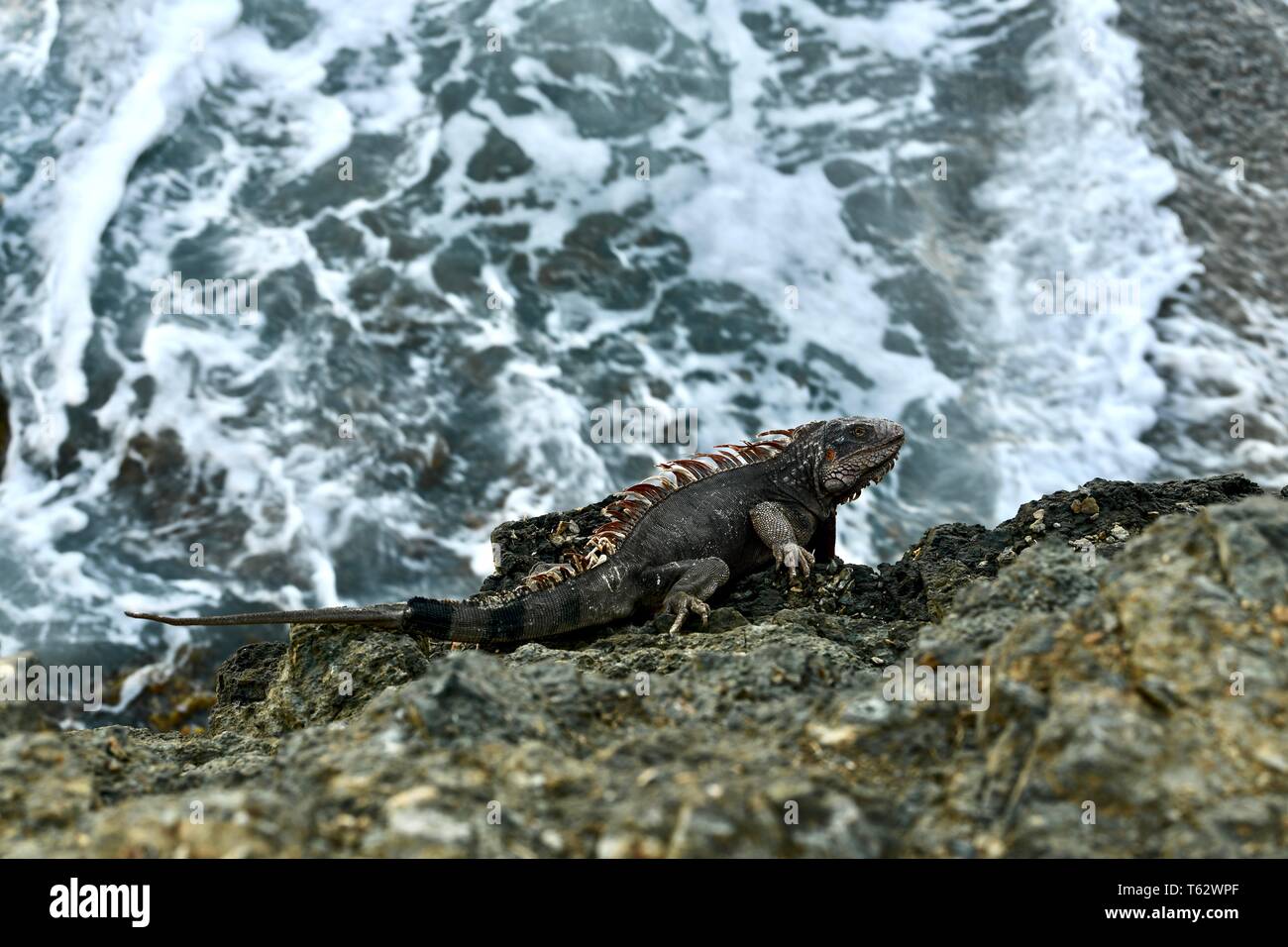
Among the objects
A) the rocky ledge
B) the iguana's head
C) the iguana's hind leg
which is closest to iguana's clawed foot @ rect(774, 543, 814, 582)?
the iguana's hind leg

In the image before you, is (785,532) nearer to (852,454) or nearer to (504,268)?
(852,454)

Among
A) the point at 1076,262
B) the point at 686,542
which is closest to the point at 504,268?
the point at 1076,262

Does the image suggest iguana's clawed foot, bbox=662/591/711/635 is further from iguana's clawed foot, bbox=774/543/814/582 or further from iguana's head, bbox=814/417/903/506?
iguana's head, bbox=814/417/903/506

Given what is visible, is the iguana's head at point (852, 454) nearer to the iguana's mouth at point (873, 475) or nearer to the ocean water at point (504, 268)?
the iguana's mouth at point (873, 475)

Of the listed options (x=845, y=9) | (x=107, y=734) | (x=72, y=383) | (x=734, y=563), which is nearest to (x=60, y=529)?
(x=72, y=383)

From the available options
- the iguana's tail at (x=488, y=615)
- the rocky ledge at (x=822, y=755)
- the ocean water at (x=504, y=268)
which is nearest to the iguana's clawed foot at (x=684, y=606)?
the iguana's tail at (x=488, y=615)
